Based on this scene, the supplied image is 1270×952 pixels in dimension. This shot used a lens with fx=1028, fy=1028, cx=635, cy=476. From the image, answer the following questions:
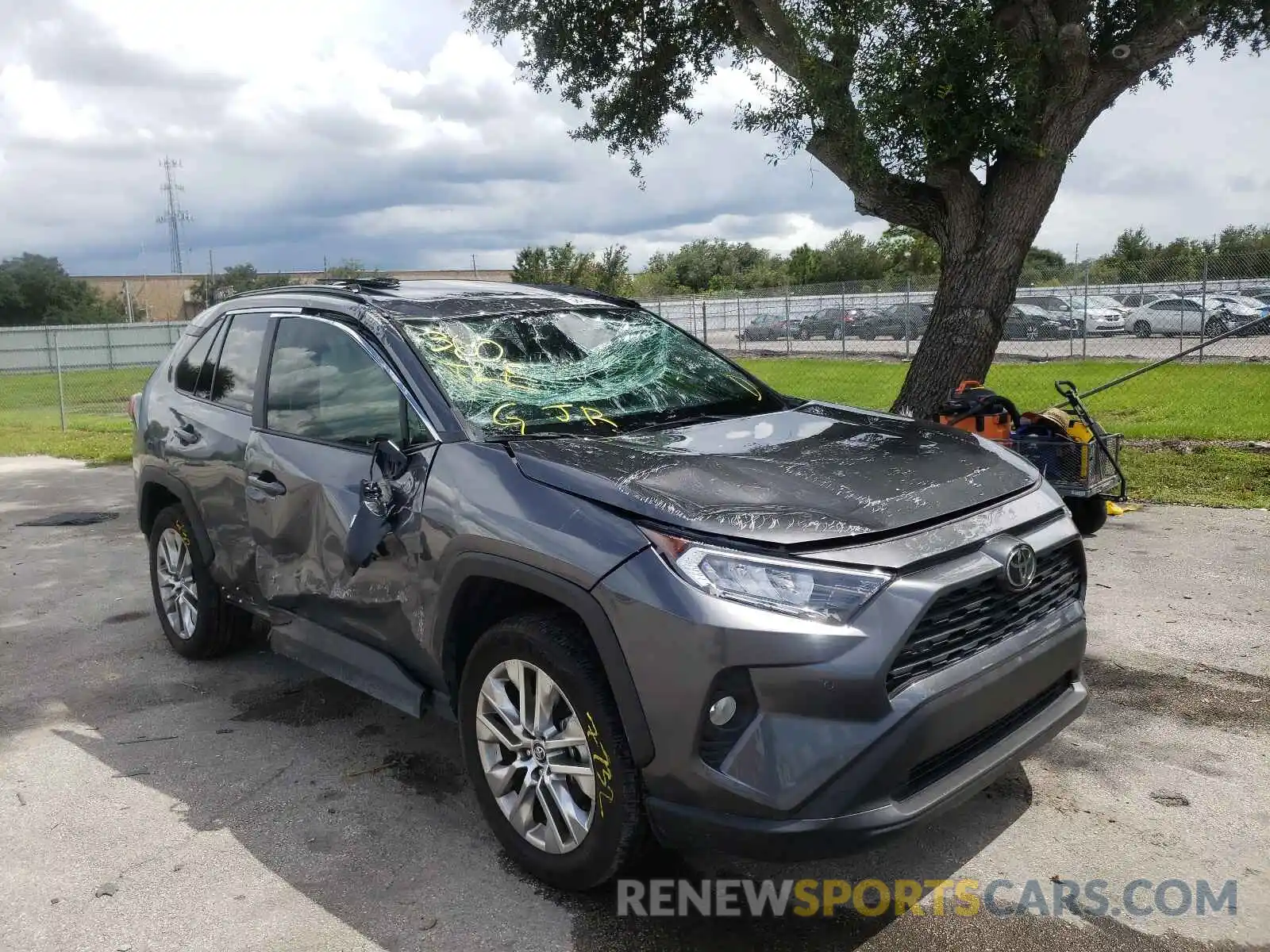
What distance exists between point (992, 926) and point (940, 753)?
573 millimetres

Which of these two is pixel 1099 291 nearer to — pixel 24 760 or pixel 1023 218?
pixel 1023 218

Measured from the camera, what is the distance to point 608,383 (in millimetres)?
3994

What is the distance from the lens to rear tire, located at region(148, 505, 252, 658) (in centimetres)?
496

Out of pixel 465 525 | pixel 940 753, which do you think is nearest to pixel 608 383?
pixel 465 525

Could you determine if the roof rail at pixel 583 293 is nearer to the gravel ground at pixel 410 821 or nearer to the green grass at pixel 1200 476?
the gravel ground at pixel 410 821

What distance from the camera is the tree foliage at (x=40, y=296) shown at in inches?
2208

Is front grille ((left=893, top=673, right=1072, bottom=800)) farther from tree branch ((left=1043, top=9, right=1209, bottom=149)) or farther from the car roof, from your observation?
tree branch ((left=1043, top=9, right=1209, bottom=149))

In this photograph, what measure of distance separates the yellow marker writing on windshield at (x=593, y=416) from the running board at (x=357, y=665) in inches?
42.7

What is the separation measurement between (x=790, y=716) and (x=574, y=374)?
Answer: 6.16 ft

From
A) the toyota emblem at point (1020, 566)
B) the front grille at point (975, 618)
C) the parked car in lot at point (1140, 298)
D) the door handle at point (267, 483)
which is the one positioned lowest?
the front grille at point (975, 618)

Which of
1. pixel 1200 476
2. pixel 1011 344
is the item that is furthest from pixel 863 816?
pixel 1011 344

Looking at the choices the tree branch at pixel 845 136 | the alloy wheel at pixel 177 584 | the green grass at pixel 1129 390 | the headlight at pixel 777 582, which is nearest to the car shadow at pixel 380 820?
the alloy wheel at pixel 177 584

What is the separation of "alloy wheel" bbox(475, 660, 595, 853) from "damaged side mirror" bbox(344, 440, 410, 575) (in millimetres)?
692

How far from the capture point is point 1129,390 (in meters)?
15.6
